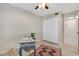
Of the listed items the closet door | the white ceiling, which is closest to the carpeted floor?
the closet door

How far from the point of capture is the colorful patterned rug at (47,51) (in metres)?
1.91

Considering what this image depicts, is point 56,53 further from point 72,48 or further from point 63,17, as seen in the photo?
point 63,17

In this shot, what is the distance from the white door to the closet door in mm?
166

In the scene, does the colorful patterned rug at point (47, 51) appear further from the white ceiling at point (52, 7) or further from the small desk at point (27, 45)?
the white ceiling at point (52, 7)

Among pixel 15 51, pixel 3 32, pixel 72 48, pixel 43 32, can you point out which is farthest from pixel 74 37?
pixel 3 32

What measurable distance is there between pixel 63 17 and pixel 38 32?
1.61ft

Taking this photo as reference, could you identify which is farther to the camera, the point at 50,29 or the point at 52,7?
the point at 50,29

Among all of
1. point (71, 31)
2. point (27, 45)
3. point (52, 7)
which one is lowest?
point (27, 45)

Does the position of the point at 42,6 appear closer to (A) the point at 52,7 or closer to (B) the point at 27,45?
(A) the point at 52,7

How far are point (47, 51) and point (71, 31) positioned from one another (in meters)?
0.52

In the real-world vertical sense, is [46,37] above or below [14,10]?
below

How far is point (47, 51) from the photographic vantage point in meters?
1.95

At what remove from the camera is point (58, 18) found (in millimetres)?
1965

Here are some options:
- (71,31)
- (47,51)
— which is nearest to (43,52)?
(47,51)
